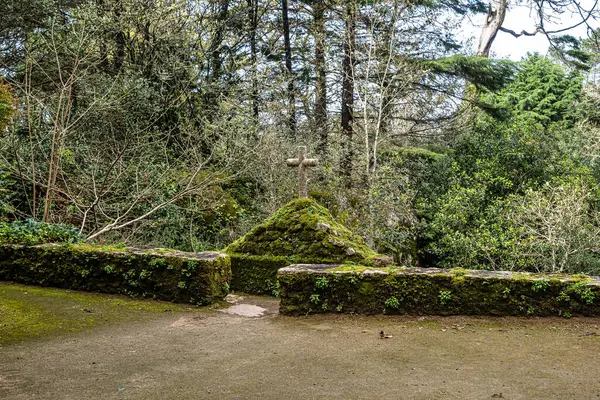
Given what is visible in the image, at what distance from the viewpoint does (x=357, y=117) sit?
16812 mm

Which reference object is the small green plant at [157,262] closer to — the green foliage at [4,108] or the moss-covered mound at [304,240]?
the moss-covered mound at [304,240]

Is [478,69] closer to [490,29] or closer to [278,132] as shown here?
[490,29]

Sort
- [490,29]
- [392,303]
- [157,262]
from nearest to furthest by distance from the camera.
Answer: [392,303] < [157,262] < [490,29]

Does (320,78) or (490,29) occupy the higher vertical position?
(490,29)

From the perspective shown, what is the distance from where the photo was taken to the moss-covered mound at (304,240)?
823 centimetres

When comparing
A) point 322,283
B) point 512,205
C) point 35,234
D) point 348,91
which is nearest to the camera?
point 322,283

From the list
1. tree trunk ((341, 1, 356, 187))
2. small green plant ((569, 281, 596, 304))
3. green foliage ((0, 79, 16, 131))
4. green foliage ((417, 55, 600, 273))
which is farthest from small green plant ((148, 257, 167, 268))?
tree trunk ((341, 1, 356, 187))

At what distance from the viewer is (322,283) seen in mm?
6129

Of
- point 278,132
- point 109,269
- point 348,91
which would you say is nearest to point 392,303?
point 109,269

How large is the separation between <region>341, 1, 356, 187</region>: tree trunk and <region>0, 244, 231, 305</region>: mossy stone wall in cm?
822

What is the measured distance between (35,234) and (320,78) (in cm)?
1171

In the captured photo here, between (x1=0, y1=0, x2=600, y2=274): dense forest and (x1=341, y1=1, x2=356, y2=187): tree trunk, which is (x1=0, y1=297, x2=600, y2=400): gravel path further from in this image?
(x1=341, y1=1, x2=356, y2=187): tree trunk

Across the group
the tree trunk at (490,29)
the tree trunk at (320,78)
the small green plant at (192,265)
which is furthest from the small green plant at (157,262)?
the tree trunk at (490,29)

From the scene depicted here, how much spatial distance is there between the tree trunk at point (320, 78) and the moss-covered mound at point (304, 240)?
25.5 ft
